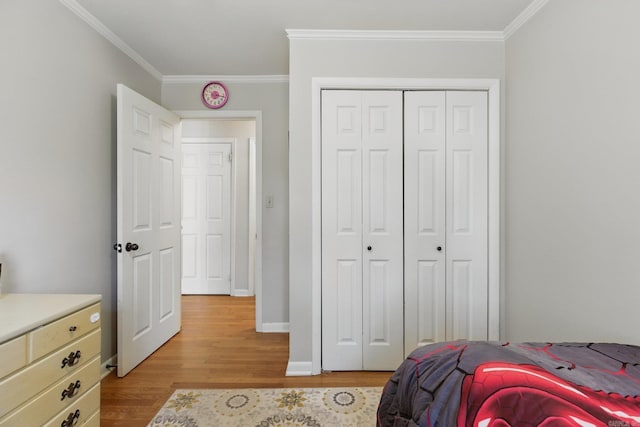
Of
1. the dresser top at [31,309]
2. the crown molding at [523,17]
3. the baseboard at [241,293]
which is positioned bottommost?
the baseboard at [241,293]

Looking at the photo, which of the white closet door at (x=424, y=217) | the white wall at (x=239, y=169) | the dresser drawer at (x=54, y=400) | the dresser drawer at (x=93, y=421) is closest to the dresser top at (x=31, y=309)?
the dresser drawer at (x=54, y=400)

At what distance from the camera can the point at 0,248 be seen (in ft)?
4.99

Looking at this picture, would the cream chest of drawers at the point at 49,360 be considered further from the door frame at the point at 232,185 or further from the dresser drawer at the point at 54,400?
the door frame at the point at 232,185

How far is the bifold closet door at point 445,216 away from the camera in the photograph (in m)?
2.22

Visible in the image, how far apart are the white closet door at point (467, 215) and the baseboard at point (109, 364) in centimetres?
246

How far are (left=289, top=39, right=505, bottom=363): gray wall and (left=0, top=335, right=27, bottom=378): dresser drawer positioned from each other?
4.75 ft

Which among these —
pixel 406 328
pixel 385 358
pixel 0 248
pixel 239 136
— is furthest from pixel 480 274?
pixel 239 136

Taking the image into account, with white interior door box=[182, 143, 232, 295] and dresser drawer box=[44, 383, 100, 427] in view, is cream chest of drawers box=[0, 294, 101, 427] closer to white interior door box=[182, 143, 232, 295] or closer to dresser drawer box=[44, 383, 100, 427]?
dresser drawer box=[44, 383, 100, 427]

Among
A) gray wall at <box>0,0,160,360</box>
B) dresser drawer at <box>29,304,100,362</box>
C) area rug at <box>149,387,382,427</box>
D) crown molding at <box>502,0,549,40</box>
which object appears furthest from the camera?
crown molding at <box>502,0,549,40</box>

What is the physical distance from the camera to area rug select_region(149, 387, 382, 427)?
172 centimetres

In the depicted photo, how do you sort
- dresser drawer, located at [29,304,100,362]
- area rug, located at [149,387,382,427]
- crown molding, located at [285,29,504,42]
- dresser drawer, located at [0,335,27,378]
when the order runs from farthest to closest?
crown molding, located at [285,29,504,42], area rug, located at [149,387,382,427], dresser drawer, located at [29,304,100,362], dresser drawer, located at [0,335,27,378]

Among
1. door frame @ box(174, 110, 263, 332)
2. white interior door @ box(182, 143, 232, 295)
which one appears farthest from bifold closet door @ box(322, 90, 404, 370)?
white interior door @ box(182, 143, 232, 295)

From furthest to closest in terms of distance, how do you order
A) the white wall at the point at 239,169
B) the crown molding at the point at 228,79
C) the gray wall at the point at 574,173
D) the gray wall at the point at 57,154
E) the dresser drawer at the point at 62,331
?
the white wall at the point at 239,169 < the crown molding at the point at 228,79 < the gray wall at the point at 57,154 < the gray wall at the point at 574,173 < the dresser drawer at the point at 62,331

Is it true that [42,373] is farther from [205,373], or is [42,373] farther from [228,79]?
[228,79]
